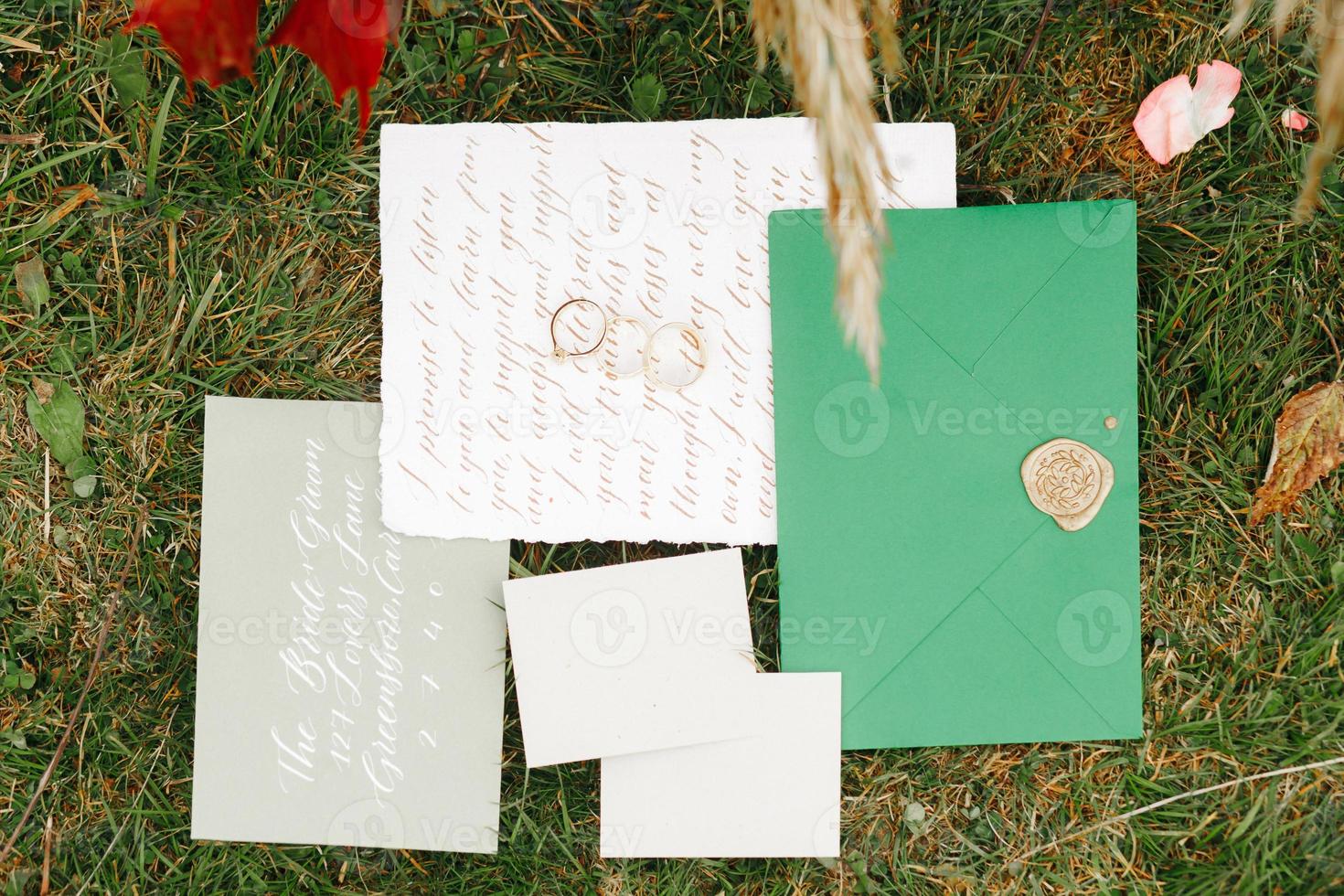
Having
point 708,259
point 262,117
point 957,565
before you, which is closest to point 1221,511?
point 957,565

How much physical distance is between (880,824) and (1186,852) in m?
0.32

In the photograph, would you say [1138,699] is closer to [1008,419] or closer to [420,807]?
[1008,419]

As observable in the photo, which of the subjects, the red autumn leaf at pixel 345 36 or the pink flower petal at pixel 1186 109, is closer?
the red autumn leaf at pixel 345 36

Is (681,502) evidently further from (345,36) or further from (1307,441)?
(1307,441)

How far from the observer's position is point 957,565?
0.97m

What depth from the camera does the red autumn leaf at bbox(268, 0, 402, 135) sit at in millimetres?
687

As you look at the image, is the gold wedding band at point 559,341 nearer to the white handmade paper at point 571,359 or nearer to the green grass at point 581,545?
the white handmade paper at point 571,359

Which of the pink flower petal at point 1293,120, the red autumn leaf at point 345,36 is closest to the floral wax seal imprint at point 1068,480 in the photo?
the pink flower petal at point 1293,120

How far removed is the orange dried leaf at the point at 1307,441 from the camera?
0.96 m

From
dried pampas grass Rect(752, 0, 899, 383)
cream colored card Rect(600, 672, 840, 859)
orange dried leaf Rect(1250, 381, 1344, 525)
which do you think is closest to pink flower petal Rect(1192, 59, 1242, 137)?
orange dried leaf Rect(1250, 381, 1344, 525)

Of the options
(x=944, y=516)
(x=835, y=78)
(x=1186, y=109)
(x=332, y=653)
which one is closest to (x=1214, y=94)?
(x=1186, y=109)

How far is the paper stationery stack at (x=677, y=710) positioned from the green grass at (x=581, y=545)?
3 cm

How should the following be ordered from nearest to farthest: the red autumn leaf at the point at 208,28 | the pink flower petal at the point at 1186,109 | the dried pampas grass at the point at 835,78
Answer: the dried pampas grass at the point at 835,78 → the red autumn leaf at the point at 208,28 → the pink flower petal at the point at 1186,109

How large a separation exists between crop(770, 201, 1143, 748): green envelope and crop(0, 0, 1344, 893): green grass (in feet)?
0.15
